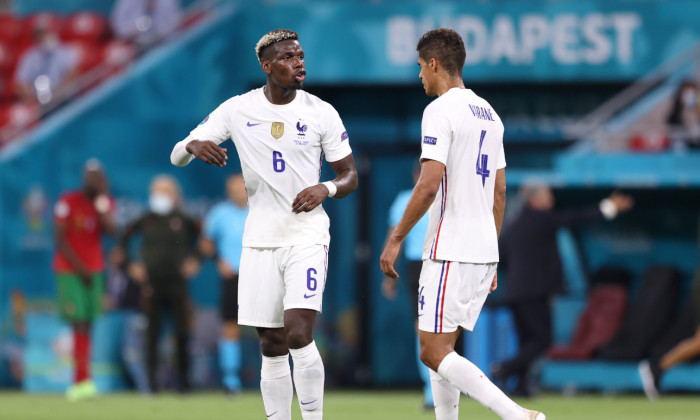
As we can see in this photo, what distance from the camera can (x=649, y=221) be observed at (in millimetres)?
16469

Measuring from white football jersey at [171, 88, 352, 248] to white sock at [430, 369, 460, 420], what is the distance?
1.07 m

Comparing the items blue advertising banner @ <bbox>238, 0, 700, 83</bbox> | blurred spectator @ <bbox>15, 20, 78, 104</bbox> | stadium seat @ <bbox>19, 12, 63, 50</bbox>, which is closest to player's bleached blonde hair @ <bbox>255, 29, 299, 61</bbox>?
blue advertising banner @ <bbox>238, 0, 700, 83</bbox>

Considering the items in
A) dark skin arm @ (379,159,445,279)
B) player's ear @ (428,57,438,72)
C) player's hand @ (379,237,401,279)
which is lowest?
player's hand @ (379,237,401,279)

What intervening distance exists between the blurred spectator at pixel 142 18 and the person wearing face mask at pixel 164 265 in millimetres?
3830

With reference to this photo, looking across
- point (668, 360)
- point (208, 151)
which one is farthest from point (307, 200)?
point (668, 360)

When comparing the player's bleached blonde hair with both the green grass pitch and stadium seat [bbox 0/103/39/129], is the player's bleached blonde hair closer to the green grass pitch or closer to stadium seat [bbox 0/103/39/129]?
the green grass pitch

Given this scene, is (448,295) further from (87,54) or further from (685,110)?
(87,54)

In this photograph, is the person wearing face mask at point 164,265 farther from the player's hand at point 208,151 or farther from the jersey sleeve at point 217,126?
the player's hand at point 208,151

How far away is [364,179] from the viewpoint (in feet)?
57.8

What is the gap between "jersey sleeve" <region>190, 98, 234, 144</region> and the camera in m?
7.78

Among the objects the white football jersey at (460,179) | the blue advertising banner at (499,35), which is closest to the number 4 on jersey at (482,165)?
the white football jersey at (460,179)

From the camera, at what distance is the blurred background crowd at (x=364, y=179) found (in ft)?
49.8

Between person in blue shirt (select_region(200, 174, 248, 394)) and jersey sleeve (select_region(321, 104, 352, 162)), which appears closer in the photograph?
jersey sleeve (select_region(321, 104, 352, 162))

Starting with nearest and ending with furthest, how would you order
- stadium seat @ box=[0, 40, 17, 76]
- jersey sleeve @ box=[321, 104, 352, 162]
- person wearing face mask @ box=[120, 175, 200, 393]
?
jersey sleeve @ box=[321, 104, 352, 162] < person wearing face mask @ box=[120, 175, 200, 393] < stadium seat @ box=[0, 40, 17, 76]
